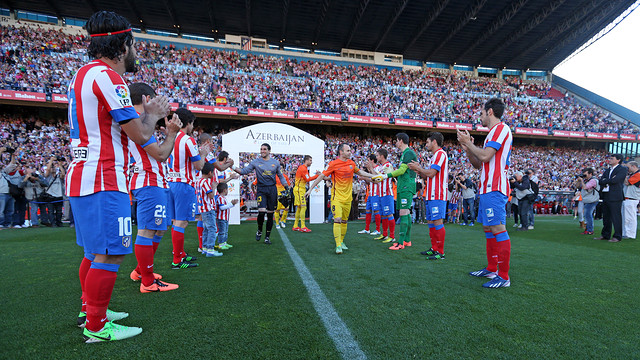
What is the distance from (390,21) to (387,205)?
27.8m

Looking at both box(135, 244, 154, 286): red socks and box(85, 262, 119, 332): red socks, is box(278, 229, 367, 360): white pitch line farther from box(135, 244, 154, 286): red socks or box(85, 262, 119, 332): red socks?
box(135, 244, 154, 286): red socks

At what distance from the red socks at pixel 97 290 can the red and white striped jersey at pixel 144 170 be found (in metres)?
1.54

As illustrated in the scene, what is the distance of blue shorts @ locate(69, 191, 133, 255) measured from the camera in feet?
6.37

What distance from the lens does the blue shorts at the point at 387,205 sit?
7496 mm

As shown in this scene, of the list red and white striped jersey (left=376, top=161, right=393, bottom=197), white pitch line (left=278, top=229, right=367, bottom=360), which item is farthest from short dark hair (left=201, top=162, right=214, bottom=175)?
red and white striped jersey (left=376, top=161, right=393, bottom=197)

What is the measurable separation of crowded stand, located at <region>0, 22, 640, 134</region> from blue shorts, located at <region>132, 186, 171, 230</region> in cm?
2040

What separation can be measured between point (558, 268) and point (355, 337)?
4.13 metres

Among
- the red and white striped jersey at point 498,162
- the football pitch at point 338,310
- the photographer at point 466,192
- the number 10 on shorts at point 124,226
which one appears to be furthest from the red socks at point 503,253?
the photographer at point 466,192

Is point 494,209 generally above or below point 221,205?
above

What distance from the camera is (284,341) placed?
2.14 m

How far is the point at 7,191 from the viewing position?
938cm

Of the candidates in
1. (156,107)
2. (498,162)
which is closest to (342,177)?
(498,162)

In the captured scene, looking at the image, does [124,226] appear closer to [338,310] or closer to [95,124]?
[95,124]

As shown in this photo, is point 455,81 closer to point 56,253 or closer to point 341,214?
point 341,214
